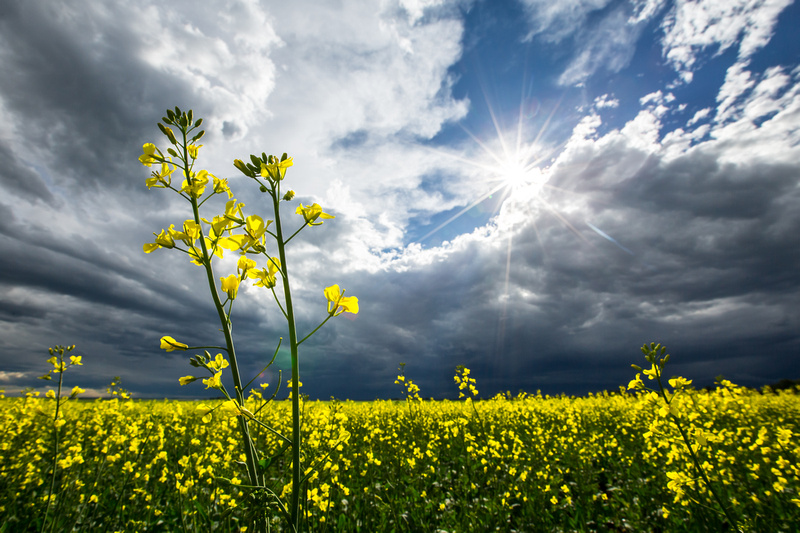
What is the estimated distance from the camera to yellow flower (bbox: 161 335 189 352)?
1415mm

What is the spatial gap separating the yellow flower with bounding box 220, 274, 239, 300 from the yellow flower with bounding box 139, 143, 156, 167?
3.05 ft

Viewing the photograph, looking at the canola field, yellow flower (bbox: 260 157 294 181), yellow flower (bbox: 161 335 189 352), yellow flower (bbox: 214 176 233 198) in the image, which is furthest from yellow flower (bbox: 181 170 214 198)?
the canola field

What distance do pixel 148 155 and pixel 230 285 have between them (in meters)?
1.00

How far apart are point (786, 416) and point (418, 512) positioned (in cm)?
1281

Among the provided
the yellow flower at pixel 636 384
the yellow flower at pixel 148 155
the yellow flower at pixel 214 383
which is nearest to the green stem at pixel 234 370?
the yellow flower at pixel 214 383

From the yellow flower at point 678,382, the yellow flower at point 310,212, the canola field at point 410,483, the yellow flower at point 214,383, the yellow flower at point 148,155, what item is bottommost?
the canola field at point 410,483

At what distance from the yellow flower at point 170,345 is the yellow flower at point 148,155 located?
1.14 m

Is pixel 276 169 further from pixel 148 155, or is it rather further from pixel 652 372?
pixel 652 372

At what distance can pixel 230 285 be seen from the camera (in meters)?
1.64

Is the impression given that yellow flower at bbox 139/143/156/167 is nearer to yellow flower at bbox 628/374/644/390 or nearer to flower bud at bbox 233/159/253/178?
flower bud at bbox 233/159/253/178

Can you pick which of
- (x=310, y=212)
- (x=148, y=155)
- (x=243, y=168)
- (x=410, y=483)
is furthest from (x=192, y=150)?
(x=410, y=483)

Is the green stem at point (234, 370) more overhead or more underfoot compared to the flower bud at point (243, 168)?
more underfoot

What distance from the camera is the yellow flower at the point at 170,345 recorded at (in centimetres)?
142

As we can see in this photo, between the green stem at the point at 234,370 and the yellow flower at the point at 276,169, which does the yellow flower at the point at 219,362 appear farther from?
the yellow flower at the point at 276,169
